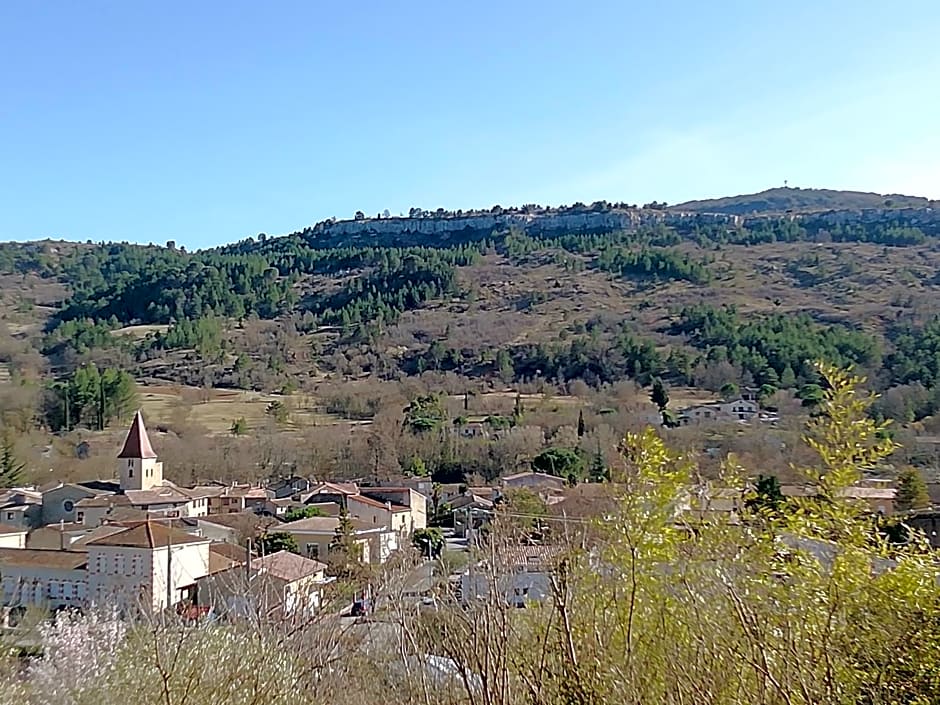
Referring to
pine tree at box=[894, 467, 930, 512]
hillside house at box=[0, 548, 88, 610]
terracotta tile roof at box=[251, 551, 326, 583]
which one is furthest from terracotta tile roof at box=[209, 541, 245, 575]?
pine tree at box=[894, 467, 930, 512]

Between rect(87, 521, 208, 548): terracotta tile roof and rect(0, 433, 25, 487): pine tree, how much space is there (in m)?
13.5

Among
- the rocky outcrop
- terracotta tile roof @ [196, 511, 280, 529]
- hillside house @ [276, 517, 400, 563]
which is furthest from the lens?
the rocky outcrop

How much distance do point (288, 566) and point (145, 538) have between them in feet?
11.6

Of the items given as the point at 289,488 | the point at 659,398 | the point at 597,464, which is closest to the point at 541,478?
the point at 597,464

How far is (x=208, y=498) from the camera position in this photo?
25.1 meters

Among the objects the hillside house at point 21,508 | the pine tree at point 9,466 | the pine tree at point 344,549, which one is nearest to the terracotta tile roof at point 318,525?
the pine tree at point 344,549

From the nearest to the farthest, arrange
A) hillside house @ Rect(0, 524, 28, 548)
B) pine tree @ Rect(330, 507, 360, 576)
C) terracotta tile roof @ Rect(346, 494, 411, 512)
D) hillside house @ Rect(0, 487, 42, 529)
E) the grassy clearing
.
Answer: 1. pine tree @ Rect(330, 507, 360, 576)
2. hillside house @ Rect(0, 524, 28, 548)
3. terracotta tile roof @ Rect(346, 494, 411, 512)
4. hillside house @ Rect(0, 487, 42, 529)
5. the grassy clearing

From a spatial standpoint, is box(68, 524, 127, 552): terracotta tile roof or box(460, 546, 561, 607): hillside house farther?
box(68, 524, 127, 552): terracotta tile roof

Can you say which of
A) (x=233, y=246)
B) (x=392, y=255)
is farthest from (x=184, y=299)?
(x=233, y=246)

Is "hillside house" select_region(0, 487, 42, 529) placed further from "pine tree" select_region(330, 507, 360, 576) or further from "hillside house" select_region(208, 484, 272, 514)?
"pine tree" select_region(330, 507, 360, 576)

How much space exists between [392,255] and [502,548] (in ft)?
226

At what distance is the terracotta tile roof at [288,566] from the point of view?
13688 mm

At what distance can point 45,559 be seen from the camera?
17234mm

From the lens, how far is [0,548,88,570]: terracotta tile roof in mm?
16922
